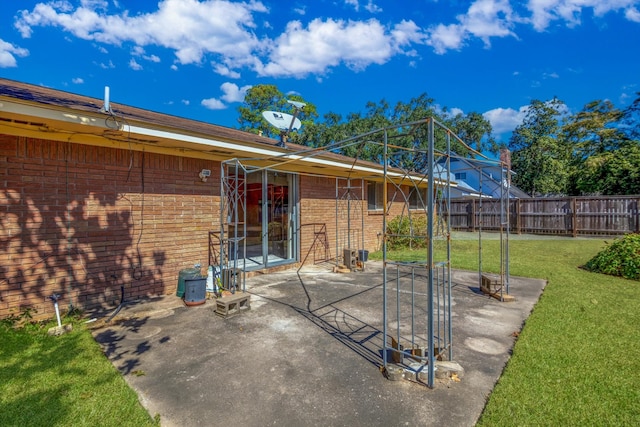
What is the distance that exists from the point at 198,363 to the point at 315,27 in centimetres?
1830

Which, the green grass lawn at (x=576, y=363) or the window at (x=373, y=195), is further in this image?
the window at (x=373, y=195)

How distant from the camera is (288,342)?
12.9ft

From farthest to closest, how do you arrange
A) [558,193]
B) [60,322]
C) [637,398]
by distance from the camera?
[558,193], [60,322], [637,398]

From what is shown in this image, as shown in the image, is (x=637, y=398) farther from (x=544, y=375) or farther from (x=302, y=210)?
(x=302, y=210)

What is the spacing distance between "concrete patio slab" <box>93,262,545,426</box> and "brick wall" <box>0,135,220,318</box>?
72 cm

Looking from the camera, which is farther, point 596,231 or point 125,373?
point 596,231

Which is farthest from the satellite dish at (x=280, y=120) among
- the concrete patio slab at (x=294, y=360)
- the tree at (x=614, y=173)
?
the tree at (x=614, y=173)

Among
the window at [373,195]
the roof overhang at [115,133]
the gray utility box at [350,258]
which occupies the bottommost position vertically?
the gray utility box at [350,258]

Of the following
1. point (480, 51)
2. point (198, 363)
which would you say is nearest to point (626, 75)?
point (480, 51)

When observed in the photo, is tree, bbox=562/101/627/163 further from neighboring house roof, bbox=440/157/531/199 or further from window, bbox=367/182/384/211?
window, bbox=367/182/384/211

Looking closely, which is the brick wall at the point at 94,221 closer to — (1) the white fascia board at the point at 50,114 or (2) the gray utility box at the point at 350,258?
(1) the white fascia board at the point at 50,114

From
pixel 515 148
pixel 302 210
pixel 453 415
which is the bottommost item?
pixel 453 415

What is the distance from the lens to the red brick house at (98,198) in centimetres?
435

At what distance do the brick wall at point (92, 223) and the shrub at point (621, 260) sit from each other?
30.4ft
